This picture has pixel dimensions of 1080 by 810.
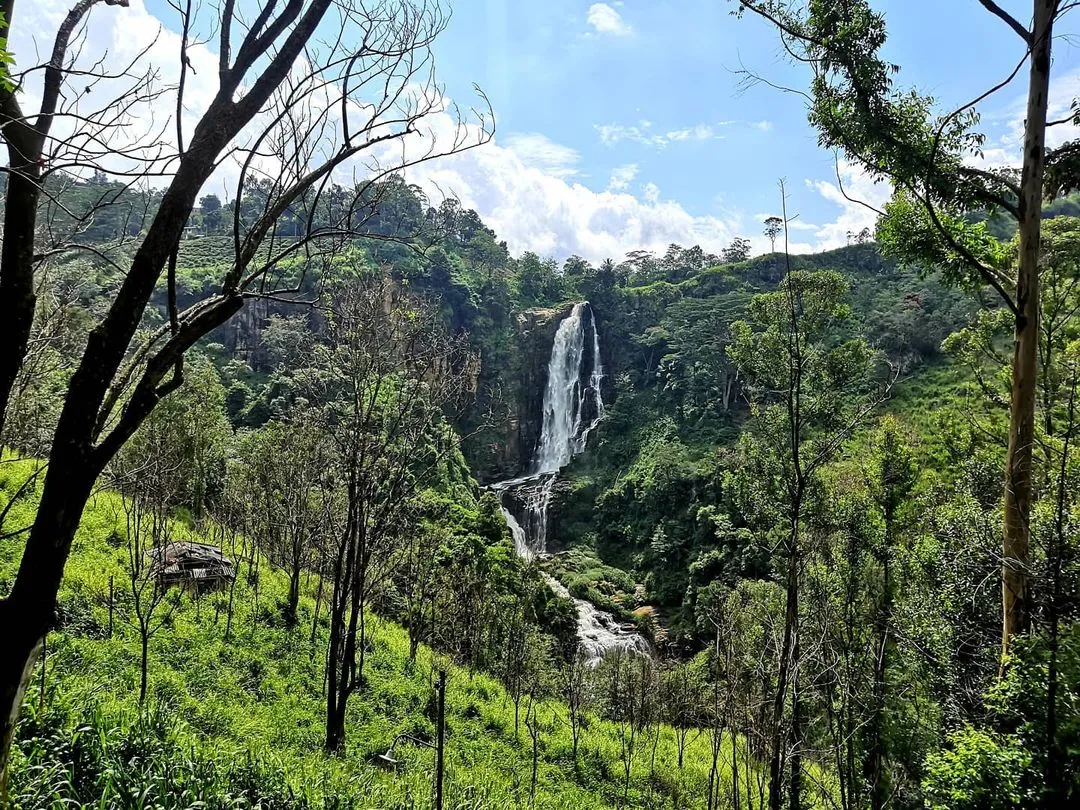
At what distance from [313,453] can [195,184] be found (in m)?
11.9

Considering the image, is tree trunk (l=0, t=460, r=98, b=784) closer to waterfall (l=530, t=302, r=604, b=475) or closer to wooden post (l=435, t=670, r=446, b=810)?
wooden post (l=435, t=670, r=446, b=810)

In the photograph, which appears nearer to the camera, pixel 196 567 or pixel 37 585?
pixel 37 585

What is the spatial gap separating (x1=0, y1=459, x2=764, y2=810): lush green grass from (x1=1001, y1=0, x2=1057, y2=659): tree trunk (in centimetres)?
599

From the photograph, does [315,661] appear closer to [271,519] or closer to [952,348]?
[271,519]

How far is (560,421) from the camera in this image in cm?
4731

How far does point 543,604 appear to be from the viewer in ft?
76.9

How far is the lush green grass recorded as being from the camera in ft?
14.7

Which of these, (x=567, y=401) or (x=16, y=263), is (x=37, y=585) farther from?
(x=567, y=401)

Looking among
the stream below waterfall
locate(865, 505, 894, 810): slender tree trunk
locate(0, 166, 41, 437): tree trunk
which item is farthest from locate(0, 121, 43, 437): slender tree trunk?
the stream below waterfall

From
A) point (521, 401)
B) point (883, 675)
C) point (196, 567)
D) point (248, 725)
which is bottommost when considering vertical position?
point (883, 675)

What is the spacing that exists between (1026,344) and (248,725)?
9857 millimetres

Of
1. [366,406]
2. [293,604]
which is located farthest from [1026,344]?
[293,604]

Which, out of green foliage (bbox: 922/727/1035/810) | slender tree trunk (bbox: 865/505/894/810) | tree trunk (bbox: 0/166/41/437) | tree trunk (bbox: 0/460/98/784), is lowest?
slender tree trunk (bbox: 865/505/894/810)

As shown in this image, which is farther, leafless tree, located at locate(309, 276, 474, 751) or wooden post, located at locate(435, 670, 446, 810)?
leafless tree, located at locate(309, 276, 474, 751)
